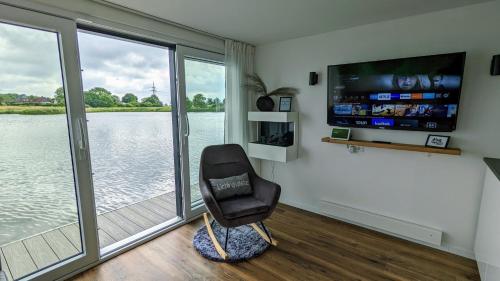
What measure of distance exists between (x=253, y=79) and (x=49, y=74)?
2259 mm

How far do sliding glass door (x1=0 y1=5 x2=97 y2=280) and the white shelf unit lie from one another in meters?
1.95

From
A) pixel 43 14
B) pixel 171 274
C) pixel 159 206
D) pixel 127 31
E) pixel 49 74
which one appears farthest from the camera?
pixel 159 206

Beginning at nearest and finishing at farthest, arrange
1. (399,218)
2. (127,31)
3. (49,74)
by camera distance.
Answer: (49,74) → (127,31) → (399,218)

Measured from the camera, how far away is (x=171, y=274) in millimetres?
2068

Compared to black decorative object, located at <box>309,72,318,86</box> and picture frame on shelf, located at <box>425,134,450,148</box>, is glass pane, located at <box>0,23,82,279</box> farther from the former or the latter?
picture frame on shelf, located at <box>425,134,450,148</box>

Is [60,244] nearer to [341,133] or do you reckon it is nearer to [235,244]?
[235,244]

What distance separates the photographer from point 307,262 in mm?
Result: 2229

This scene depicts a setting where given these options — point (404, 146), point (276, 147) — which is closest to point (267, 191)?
point (276, 147)

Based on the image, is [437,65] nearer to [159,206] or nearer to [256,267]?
[256,267]

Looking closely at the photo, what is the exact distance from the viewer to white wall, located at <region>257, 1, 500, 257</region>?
2.11m

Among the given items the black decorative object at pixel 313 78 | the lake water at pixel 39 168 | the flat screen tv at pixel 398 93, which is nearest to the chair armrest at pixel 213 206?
the lake water at pixel 39 168

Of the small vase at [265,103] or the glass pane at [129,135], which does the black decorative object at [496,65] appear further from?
the glass pane at [129,135]

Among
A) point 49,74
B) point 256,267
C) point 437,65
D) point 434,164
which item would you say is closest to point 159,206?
point 256,267

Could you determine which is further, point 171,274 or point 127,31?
point 127,31
